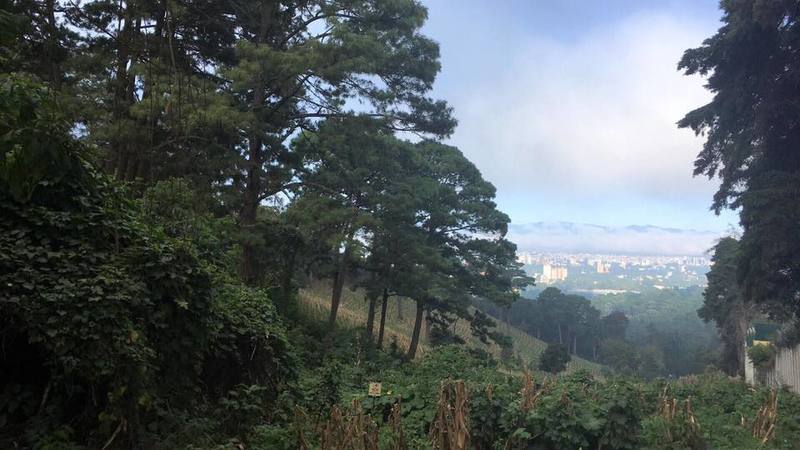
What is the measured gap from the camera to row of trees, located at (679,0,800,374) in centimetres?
1482

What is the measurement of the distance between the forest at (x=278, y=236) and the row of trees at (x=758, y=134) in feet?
0.23

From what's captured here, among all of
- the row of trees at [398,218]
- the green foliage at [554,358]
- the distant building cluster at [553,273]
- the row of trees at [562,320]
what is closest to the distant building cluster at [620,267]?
the distant building cluster at [553,273]

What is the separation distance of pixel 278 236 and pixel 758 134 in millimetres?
Answer: 13906

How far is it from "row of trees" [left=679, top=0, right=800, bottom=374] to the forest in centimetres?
7

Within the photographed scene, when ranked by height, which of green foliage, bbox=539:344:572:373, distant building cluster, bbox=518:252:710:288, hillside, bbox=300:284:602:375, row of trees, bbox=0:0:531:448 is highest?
distant building cluster, bbox=518:252:710:288

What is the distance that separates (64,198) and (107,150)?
743 centimetres

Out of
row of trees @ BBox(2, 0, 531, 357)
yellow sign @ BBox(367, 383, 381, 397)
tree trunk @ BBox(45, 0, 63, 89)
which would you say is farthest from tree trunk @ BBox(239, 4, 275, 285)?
yellow sign @ BBox(367, 383, 381, 397)

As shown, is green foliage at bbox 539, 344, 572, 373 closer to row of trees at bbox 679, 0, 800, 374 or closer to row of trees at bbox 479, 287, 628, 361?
row of trees at bbox 679, 0, 800, 374

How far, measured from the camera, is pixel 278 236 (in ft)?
49.1

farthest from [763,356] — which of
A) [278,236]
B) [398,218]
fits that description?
[278,236]

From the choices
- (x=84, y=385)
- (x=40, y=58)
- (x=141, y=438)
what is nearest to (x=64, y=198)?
(x=84, y=385)

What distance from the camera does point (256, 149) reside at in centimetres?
1464

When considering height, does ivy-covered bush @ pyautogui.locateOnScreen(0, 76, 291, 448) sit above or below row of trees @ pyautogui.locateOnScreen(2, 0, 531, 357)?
below

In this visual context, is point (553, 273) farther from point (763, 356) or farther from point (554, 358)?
point (763, 356)
